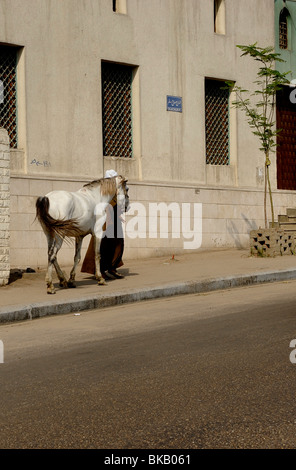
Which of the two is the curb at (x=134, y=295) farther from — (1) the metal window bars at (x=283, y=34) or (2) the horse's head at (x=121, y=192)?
(1) the metal window bars at (x=283, y=34)

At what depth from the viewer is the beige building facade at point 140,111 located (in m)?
15.1

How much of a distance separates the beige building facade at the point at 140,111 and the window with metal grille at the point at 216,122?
28 mm

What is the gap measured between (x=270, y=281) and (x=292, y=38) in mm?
10668

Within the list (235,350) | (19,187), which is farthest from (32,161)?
(235,350)

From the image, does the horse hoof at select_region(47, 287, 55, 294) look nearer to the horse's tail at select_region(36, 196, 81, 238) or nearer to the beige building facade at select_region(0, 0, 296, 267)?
the horse's tail at select_region(36, 196, 81, 238)

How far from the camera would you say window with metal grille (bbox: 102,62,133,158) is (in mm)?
16797

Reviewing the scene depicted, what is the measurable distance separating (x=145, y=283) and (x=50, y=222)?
2.06m

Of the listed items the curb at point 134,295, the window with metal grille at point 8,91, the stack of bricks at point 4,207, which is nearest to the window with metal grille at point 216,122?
the window with metal grille at point 8,91

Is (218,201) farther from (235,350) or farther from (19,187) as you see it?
(235,350)

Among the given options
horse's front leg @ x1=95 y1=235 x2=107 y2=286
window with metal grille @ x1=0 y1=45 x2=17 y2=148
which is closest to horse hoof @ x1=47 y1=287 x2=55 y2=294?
horse's front leg @ x1=95 y1=235 x2=107 y2=286

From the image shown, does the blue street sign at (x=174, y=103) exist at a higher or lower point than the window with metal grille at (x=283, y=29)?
lower

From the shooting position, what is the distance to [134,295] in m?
11.0
